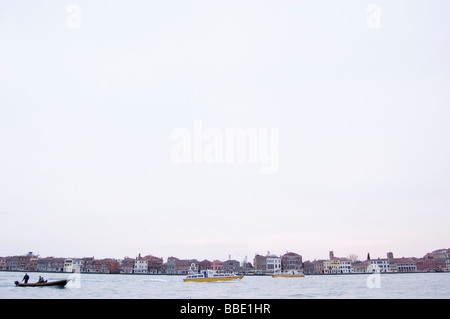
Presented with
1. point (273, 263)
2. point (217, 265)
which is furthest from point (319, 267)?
point (217, 265)

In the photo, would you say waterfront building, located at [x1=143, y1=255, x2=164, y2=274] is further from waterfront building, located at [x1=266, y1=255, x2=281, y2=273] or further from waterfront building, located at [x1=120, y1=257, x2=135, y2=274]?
waterfront building, located at [x1=266, y1=255, x2=281, y2=273]

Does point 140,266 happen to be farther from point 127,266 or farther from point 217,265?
point 217,265

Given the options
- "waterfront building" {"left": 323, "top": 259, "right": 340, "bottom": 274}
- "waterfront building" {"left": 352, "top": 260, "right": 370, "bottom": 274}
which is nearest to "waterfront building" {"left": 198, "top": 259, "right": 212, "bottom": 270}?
"waterfront building" {"left": 323, "top": 259, "right": 340, "bottom": 274}

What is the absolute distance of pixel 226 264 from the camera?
147000 mm

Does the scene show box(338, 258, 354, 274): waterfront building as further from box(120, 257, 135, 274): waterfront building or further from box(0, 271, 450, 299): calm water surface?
box(0, 271, 450, 299): calm water surface

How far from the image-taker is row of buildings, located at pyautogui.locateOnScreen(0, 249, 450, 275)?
141m

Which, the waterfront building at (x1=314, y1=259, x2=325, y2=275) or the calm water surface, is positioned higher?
the calm water surface

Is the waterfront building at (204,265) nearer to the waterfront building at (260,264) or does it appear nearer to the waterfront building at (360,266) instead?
the waterfront building at (260,264)

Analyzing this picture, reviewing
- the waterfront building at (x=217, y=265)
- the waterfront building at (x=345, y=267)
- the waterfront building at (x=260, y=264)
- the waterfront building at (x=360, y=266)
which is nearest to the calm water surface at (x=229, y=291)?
the waterfront building at (x=260, y=264)

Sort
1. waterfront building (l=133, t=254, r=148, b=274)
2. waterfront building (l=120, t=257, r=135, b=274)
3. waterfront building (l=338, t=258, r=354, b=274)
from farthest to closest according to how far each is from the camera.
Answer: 1. waterfront building (l=338, t=258, r=354, b=274)
2. waterfront building (l=120, t=257, r=135, b=274)
3. waterfront building (l=133, t=254, r=148, b=274)

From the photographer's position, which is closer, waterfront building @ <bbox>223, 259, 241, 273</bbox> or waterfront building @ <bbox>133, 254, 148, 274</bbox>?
waterfront building @ <bbox>133, 254, 148, 274</bbox>

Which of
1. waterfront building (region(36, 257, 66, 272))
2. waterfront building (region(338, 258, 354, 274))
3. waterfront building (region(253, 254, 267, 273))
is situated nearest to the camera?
waterfront building (region(253, 254, 267, 273))
